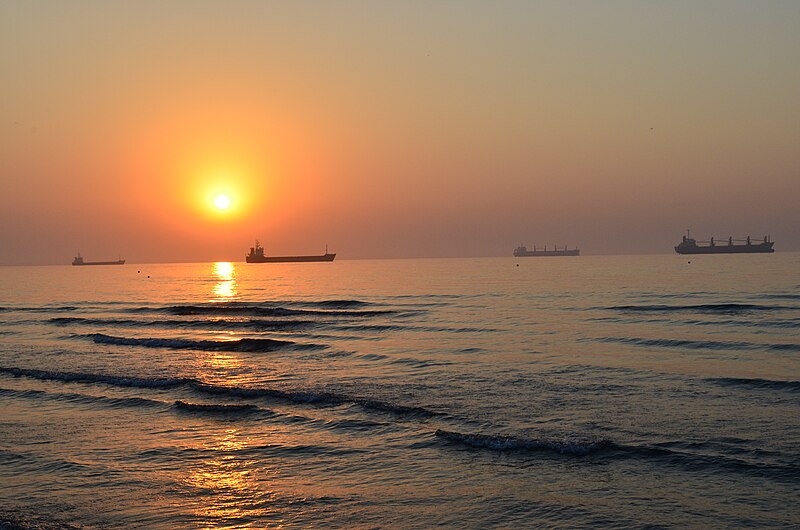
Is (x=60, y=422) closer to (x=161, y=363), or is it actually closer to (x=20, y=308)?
(x=161, y=363)

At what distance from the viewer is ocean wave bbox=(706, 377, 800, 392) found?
24.1 metres

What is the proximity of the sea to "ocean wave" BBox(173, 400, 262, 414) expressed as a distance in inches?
4.5

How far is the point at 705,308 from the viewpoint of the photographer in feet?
190

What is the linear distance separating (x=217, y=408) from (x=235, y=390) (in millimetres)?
3097

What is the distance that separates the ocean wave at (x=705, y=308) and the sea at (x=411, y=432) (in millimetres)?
15136

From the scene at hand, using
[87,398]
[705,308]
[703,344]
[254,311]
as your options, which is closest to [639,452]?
[87,398]

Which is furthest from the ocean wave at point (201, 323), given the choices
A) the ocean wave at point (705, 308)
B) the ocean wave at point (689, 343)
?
the ocean wave at point (705, 308)

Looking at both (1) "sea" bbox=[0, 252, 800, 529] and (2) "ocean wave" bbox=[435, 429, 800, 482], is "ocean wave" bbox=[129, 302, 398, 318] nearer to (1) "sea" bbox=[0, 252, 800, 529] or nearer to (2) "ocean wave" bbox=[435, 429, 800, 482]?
(1) "sea" bbox=[0, 252, 800, 529]

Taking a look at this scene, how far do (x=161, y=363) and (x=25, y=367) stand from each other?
578cm

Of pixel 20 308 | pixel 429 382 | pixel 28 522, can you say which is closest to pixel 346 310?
pixel 20 308

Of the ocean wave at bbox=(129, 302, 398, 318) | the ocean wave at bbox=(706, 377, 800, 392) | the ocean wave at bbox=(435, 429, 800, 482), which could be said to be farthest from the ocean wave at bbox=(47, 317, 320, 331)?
the ocean wave at bbox=(435, 429, 800, 482)

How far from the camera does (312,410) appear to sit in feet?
71.8

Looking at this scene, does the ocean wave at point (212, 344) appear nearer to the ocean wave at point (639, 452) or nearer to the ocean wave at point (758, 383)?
the ocean wave at point (758, 383)

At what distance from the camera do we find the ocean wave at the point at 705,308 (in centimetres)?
5572
